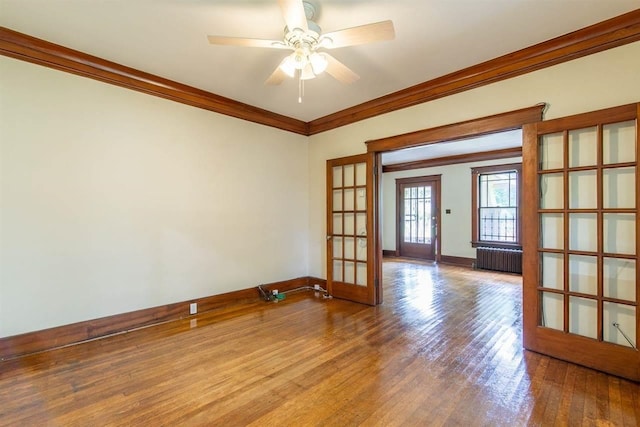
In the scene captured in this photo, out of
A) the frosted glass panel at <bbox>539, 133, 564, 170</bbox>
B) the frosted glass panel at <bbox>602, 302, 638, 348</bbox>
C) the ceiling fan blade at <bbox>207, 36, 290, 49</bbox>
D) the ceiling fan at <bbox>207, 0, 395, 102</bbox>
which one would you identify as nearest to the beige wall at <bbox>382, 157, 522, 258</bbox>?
the frosted glass panel at <bbox>539, 133, 564, 170</bbox>

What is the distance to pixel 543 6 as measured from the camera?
2217 millimetres

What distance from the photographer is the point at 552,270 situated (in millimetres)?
2701

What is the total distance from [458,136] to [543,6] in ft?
4.32

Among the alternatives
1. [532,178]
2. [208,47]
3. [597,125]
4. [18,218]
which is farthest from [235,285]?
[597,125]

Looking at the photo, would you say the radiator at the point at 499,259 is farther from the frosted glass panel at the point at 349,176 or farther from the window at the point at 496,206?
the frosted glass panel at the point at 349,176

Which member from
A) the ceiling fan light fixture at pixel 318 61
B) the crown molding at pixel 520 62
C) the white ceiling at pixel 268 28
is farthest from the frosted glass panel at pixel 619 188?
the ceiling fan light fixture at pixel 318 61

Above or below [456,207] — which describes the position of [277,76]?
above

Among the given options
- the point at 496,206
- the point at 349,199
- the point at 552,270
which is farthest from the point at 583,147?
the point at 496,206

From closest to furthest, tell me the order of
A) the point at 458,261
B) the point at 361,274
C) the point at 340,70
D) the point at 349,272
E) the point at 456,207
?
the point at 340,70 → the point at 361,274 → the point at 349,272 → the point at 458,261 → the point at 456,207

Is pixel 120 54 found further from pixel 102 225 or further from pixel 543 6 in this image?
pixel 543 6

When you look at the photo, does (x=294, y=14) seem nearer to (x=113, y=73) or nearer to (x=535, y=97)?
(x=113, y=73)

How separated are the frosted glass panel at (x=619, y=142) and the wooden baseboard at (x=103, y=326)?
4156mm

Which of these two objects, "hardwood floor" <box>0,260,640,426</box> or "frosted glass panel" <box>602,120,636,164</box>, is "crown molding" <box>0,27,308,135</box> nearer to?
"hardwood floor" <box>0,260,640,426</box>

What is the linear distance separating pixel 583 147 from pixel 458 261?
5446 mm
